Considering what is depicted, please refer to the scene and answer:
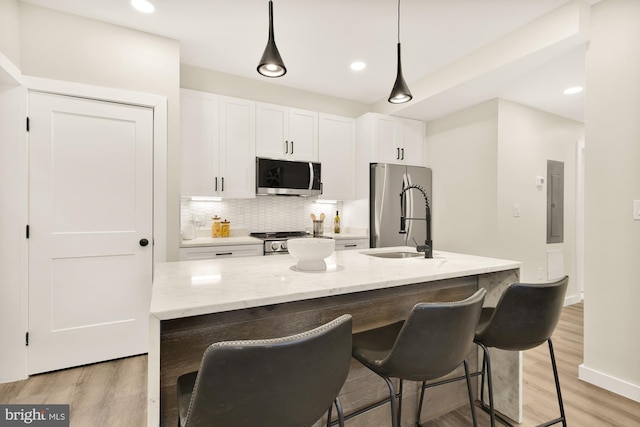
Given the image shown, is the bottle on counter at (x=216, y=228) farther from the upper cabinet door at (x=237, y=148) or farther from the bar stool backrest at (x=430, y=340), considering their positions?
the bar stool backrest at (x=430, y=340)

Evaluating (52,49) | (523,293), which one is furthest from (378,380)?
(52,49)

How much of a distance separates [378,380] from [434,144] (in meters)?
3.39

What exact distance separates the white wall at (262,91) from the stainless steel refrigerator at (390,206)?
95 cm

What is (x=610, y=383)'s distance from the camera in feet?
6.92

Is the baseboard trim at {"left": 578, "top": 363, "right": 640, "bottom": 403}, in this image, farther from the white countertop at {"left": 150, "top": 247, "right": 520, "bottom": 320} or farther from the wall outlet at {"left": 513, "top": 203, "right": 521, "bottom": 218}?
the wall outlet at {"left": 513, "top": 203, "right": 521, "bottom": 218}

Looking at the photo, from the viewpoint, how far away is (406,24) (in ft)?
8.21

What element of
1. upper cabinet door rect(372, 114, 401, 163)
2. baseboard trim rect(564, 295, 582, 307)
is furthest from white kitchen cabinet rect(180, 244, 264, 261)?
baseboard trim rect(564, 295, 582, 307)

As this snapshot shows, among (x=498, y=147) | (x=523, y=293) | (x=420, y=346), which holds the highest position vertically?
(x=498, y=147)

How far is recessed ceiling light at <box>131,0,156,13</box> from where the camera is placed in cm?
224

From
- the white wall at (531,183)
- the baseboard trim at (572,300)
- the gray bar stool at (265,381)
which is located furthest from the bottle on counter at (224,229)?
the baseboard trim at (572,300)

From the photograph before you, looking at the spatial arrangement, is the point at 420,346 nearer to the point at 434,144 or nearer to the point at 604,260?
the point at 604,260

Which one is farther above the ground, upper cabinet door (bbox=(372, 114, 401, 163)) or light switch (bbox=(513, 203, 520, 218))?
upper cabinet door (bbox=(372, 114, 401, 163))

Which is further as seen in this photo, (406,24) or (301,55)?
(301,55)

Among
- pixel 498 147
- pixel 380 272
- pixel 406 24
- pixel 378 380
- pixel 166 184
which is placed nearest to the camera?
pixel 380 272
